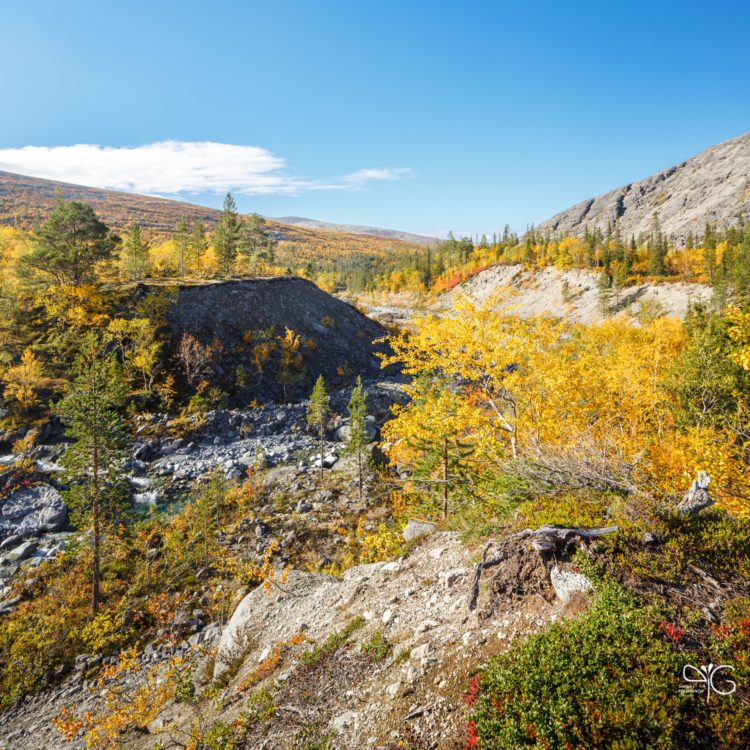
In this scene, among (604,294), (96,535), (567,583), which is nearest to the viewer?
(567,583)

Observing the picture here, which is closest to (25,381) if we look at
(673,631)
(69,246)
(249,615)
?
(69,246)

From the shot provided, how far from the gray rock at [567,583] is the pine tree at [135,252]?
55.8 metres

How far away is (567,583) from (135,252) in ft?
186

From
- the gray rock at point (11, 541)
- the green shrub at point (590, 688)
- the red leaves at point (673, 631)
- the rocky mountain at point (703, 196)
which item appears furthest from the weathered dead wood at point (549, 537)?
the rocky mountain at point (703, 196)

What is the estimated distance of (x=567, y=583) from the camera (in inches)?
230

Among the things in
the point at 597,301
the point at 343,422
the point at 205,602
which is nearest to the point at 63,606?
the point at 205,602

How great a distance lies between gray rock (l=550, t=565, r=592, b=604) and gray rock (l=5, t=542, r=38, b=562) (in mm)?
23646

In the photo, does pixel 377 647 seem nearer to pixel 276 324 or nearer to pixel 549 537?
pixel 549 537

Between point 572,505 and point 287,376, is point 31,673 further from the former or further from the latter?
point 287,376

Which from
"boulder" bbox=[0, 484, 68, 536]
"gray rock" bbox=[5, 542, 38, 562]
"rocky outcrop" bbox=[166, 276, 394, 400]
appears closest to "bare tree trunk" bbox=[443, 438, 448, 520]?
"gray rock" bbox=[5, 542, 38, 562]

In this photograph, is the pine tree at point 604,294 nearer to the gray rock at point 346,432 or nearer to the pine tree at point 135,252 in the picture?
the gray rock at point 346,432

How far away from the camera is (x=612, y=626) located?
15.7 ft

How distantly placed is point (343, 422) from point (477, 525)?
25003mm

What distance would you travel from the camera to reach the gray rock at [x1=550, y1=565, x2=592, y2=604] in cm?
570
